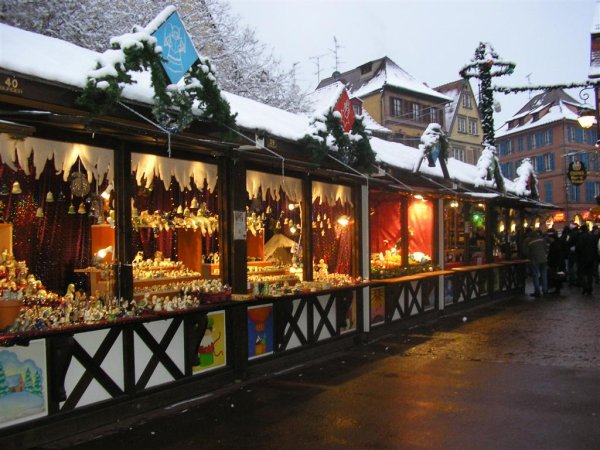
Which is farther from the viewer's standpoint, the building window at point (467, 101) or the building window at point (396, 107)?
the building window at point (467, 101)

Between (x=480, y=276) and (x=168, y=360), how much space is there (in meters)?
11.6

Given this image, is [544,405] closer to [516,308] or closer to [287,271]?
[287,271]

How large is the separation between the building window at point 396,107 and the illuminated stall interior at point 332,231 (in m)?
31.9

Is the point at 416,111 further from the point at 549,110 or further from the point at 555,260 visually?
the point at 555,260

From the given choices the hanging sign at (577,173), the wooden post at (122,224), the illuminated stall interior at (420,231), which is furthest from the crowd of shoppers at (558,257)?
the wooden post at (122,224)

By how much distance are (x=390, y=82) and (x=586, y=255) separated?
85.9ft

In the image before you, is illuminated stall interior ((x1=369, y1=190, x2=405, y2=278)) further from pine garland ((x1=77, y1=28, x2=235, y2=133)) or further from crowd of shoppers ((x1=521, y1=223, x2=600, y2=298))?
crowd of shoppers ((x1=521, y1=223, x2=600, y2=298))

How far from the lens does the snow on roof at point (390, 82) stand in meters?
40.9

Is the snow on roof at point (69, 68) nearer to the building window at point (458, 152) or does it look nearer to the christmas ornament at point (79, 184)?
the christmas ornament at point (79, 184)

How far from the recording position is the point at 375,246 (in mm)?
12406

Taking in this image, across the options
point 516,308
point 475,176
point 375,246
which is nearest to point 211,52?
point 475,176

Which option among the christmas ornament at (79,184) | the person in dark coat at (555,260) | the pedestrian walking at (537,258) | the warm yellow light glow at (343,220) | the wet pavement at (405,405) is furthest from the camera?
the person in dark coat at (555,260)

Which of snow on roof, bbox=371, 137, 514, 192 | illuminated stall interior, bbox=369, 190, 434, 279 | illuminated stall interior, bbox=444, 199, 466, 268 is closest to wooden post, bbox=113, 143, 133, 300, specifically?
snow on roof, bbox=371, 137, 514, 192

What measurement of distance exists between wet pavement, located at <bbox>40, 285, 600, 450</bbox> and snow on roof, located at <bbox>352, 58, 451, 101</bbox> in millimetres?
33336
